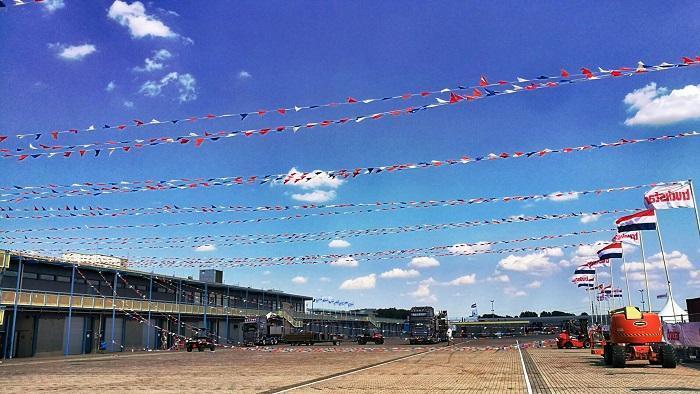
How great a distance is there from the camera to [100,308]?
49969mm

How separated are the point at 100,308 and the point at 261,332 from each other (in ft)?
74.6

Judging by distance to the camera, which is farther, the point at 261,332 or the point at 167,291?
the point at 261,332

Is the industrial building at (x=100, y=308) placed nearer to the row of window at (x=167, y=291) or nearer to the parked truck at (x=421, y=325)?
the row of window at (x=167, y=291)

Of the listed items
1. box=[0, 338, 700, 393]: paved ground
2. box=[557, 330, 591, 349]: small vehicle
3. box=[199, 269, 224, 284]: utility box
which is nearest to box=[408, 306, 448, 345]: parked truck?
box=[557, 330, 591, 349]: small vehicle

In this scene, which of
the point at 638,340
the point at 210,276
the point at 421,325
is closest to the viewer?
the point at 638,340

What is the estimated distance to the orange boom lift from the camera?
75.9ft

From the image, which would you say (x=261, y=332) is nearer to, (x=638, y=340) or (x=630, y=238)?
(x=630, y=238)

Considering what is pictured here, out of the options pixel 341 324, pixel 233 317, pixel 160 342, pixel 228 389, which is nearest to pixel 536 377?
pixel 228 389

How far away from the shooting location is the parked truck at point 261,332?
6812 centimetres

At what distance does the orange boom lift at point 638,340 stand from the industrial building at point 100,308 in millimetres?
38398

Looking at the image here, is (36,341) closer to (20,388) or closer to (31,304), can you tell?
(31,304)

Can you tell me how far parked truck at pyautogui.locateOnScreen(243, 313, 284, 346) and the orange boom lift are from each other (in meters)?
49.9

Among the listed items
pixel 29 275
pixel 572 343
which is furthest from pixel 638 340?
pixel 29 275

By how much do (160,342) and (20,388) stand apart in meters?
43.1
